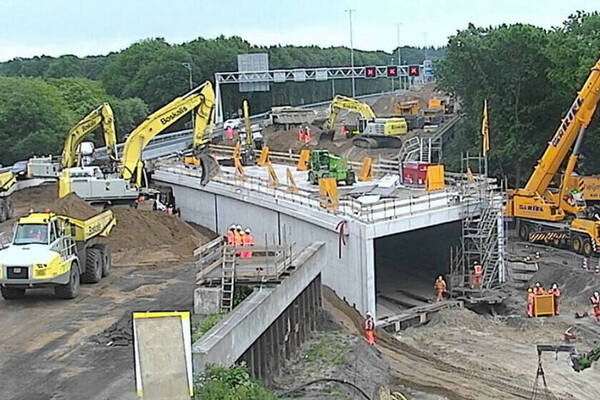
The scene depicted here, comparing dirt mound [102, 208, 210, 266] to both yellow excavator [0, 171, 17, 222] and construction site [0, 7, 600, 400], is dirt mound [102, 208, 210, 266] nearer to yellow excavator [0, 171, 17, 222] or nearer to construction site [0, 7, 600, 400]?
construction site [0, 7, 600, 400]

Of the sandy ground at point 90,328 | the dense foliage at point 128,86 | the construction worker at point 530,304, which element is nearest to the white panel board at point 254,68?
the dense foliage at point 128,86

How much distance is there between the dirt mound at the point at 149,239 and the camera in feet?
108

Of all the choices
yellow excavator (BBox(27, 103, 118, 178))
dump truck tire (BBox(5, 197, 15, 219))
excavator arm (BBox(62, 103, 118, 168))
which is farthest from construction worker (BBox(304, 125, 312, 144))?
dump truck tire (BBox(5, 197, 15, 219))

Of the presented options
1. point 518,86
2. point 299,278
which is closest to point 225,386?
point 299,278

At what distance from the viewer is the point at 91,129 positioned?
1801 inches

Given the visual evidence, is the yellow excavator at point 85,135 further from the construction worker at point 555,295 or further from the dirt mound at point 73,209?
the construction worker at point 555,295

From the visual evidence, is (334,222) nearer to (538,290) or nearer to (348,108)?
(538,290)

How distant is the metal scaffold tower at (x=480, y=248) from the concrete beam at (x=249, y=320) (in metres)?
9.17

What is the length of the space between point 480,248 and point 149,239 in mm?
12139

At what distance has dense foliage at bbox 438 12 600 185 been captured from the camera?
167 ft

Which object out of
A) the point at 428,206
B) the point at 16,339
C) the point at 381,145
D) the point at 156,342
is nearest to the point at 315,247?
the point at 428,206

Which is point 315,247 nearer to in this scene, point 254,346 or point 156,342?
point 254,346

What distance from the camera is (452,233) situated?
3791cm

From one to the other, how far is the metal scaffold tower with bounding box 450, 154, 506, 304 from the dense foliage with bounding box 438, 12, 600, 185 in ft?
52.0
